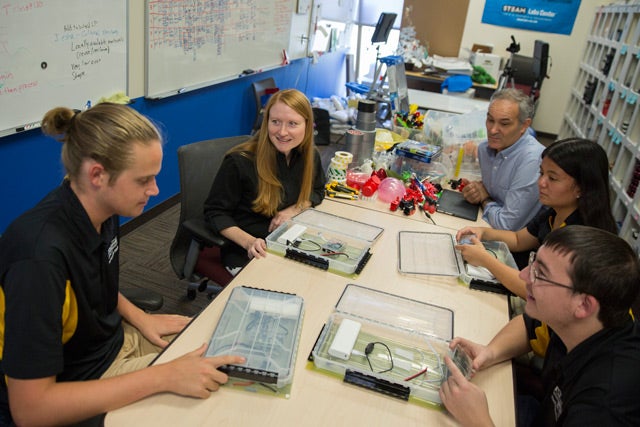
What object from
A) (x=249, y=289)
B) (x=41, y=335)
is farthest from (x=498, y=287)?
(x=41, y=335)

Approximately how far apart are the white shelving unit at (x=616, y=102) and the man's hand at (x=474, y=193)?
141cm

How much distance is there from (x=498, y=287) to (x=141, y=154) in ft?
3.72

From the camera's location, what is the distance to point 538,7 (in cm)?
593

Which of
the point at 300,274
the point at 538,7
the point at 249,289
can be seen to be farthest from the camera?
the point at 538,7

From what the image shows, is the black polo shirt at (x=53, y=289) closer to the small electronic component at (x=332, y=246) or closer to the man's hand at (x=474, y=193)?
the small electronic component at (x=332, y=246)

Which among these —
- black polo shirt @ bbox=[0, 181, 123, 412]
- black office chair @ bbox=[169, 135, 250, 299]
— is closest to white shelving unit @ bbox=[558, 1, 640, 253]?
black office chair @ bbox=[169, 135, 250, 299]

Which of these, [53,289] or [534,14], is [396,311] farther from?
[534,14]

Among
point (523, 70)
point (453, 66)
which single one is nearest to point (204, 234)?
point (453, 66)

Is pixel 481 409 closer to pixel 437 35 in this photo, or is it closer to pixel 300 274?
pixel 300 274

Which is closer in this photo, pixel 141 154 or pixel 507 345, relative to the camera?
pixel 141 154

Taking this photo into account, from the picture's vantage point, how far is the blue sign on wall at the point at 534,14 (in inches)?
231

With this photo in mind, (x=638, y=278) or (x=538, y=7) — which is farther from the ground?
(x=538, y=7)

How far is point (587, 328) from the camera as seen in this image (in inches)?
38.4

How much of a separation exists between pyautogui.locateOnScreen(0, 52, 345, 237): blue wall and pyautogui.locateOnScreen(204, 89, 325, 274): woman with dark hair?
30cm
